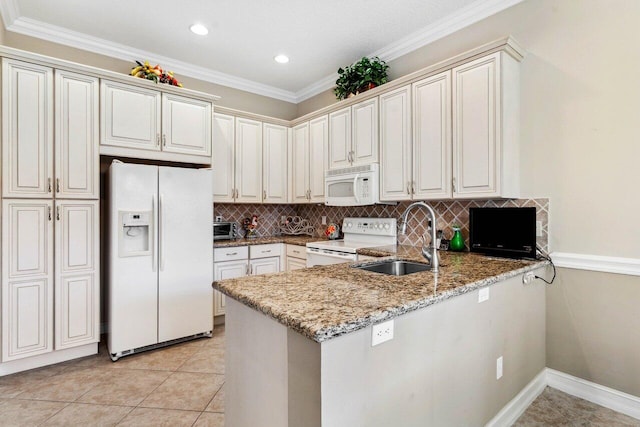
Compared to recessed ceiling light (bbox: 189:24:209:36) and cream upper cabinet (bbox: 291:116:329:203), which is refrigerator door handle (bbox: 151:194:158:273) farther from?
cream upper cabinet (bbox: 291:116:329:203)

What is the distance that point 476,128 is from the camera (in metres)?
2.42

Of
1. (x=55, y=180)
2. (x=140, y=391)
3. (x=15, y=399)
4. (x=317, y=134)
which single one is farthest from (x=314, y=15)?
(x=15, y=399)

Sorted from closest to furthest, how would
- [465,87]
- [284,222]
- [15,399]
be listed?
[15,399]
[465,87]
[284,222]

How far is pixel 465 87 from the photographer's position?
2467mm

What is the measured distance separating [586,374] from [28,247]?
420cm

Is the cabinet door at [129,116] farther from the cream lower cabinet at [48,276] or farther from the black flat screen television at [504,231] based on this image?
the black flat screen television at [504,231]

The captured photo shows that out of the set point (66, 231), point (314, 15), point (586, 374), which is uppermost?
point (314, 15)

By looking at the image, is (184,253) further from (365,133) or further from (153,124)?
(365,133)

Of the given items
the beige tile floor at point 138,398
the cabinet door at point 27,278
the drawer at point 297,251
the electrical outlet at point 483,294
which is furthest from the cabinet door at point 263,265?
the electrical outlet at point 483,294

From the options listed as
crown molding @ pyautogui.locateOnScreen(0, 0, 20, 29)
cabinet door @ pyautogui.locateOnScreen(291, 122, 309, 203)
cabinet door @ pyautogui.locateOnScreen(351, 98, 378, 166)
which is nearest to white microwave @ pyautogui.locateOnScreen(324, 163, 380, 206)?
cabinet door @ pyautogui.locateOnScreen(351, 98, 378, 166)

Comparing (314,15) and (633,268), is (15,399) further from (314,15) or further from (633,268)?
(633,268)

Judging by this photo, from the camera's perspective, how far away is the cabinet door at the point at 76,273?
2.63m

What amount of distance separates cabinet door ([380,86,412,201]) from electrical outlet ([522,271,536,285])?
1.10 m

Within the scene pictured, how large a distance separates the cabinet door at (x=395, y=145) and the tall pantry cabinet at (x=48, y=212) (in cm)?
257
